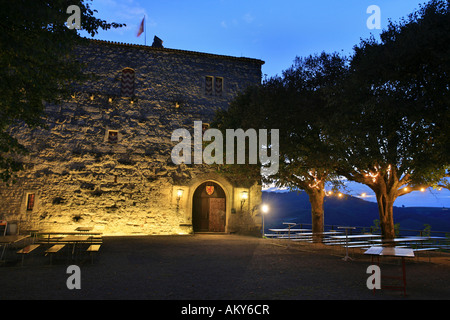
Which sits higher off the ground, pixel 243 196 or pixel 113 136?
pixel 113 136

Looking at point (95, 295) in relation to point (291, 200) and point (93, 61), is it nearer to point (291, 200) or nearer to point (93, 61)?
point (93, 61)

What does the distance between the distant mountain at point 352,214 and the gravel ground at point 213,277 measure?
78.5 meters

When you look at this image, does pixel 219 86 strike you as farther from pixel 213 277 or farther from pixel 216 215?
pixel 213 277

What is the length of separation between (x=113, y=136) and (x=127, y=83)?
8.67 ft

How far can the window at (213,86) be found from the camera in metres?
15.7

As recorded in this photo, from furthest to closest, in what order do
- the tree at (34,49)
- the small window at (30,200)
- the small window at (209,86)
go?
the small window at (209,86) < the small window at (30,200) < the tree at (34,49)

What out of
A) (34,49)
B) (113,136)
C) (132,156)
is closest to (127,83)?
(113,136)

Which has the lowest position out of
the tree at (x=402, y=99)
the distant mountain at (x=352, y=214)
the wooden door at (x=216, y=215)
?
the distant mountain at (x=352, y=214)

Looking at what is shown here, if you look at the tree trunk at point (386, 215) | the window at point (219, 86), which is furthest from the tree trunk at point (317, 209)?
the window at point (219, 86)

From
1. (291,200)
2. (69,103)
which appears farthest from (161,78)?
(291,200)

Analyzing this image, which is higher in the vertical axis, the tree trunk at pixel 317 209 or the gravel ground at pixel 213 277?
the tree trunk at pixel 317 209

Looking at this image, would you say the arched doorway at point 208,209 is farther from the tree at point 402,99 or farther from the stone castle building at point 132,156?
the tree at point 402,99

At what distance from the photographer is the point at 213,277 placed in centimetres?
579

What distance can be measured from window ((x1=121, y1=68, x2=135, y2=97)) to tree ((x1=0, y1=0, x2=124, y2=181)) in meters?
7.68
